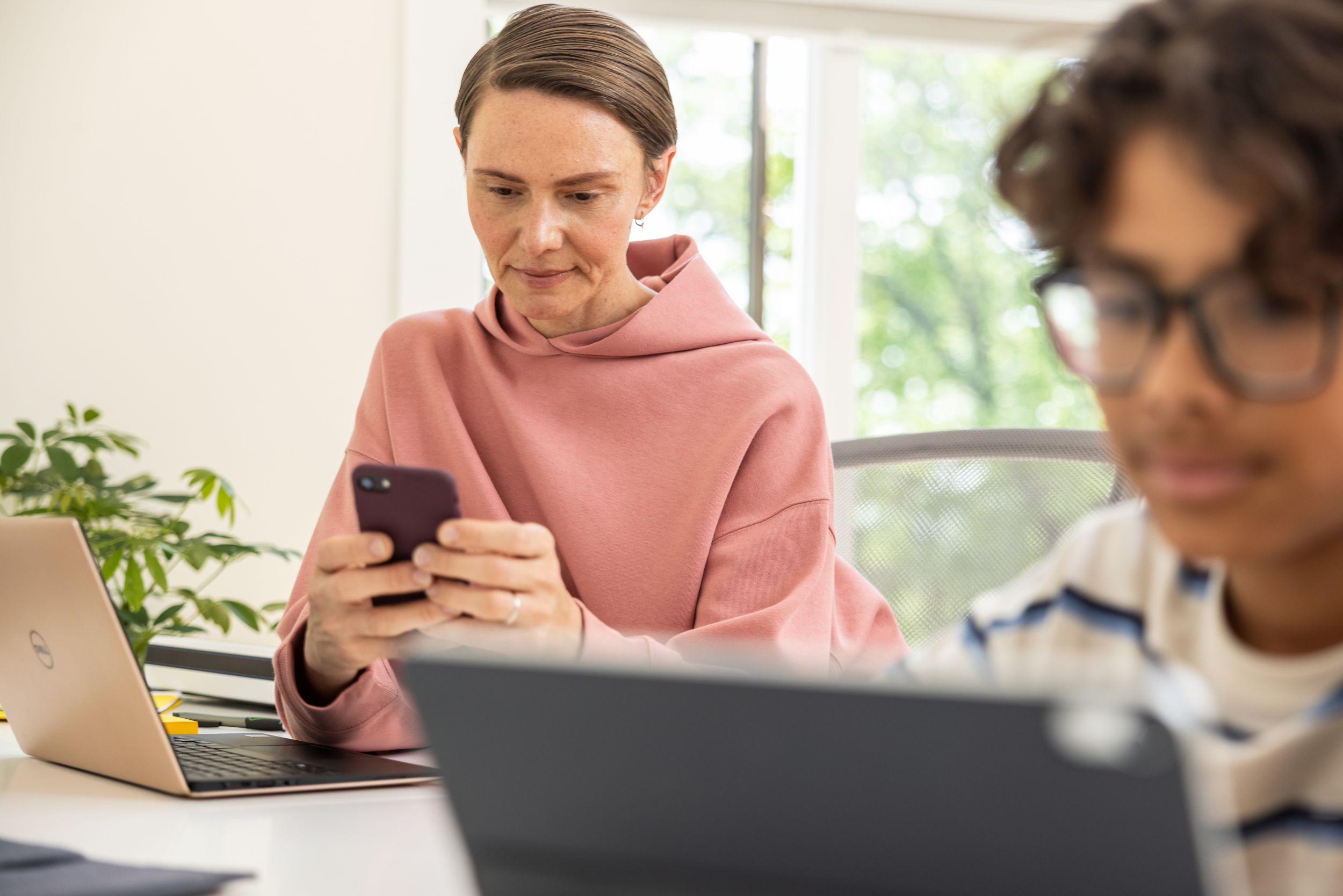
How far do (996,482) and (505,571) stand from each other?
2.18ft

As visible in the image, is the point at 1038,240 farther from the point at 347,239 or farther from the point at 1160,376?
the point at 347,239

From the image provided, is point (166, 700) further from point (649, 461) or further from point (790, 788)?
point (790, 788)

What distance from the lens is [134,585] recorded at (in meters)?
2.21

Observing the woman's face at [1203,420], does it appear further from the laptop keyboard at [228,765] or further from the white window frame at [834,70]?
the white window frame at [834,70]

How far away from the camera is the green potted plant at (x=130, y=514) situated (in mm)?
2316

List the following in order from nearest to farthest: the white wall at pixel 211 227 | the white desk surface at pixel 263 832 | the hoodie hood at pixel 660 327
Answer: the white desk surface at pixel 263 832 < the hoodie hood at pixel 660 327 < the white wall at pixel 211 227

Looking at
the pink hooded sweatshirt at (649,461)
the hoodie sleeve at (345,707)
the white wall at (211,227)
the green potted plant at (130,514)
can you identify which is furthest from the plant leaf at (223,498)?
the hoodie sleeve at (345,707)

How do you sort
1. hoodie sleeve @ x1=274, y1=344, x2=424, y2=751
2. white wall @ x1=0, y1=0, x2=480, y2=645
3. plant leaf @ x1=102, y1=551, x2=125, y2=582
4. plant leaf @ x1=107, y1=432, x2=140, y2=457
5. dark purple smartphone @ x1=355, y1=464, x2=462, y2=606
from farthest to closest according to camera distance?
white wall @ x1=0, y1=0, x2=480, y2=645 < plant leaf @ x1=107, y1=432, x2=140, y2=457 < plant leaf @ x1=102, y1=551, x2=125, y2=582 < hoodie sleeve @ x1=274, y1=344, x2=424, y2=751 < dark purple smartphone @ x1=355, y1=464, x2=462, y2=606

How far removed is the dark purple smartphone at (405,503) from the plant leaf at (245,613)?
133 cm

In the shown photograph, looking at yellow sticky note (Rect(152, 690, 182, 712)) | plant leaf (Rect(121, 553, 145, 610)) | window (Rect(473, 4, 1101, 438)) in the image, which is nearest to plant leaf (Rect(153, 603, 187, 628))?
plant leaf (Rect(121, 553, 145, 610))

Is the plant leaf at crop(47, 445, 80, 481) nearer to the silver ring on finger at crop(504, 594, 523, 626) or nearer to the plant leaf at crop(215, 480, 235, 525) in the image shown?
the plant leaf at crop(215, 480, 235, 525)

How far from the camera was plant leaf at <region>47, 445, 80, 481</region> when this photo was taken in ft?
7.93

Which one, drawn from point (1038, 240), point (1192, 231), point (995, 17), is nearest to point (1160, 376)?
point (1192, 231)

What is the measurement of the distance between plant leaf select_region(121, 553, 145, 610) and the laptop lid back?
99cm
